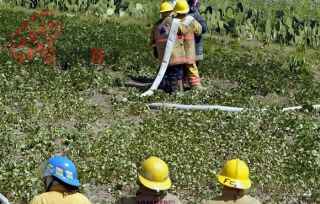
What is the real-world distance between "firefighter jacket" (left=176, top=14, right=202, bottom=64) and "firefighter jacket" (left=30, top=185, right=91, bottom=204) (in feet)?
24.5

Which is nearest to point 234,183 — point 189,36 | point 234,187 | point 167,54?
point 234,187

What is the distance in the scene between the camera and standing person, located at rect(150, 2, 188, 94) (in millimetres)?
13477

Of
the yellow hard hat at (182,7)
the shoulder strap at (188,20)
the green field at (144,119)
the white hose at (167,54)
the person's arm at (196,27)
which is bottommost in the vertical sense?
the green field at (144,119)

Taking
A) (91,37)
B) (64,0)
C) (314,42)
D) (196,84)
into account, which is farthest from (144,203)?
(64,0)

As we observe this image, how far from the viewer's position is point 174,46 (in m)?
13.6

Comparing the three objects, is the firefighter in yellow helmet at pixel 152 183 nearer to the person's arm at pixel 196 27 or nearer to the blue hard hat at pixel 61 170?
the blue hard hat at pixel 61 170

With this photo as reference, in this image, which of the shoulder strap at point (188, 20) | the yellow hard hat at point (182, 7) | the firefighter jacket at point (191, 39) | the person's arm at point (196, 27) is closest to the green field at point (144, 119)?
the firefighter jacket at point (191, 39)

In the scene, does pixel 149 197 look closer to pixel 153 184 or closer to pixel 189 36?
pixel 153 184

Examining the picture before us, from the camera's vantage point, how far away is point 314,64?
56.5ft

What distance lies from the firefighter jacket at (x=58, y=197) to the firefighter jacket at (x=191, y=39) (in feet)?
24.5

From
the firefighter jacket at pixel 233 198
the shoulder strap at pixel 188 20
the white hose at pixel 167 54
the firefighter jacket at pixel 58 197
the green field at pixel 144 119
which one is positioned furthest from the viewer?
the shoulder strap at pixel 188 20

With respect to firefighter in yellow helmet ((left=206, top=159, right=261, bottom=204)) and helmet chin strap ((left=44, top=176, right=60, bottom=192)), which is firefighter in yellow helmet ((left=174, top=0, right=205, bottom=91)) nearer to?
firefighter in yellow helmet ((left=206, top=159, right=261, bottom=204))

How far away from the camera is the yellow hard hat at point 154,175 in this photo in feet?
21.4

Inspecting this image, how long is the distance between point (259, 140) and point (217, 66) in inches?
177
